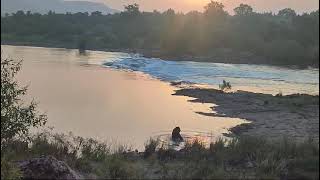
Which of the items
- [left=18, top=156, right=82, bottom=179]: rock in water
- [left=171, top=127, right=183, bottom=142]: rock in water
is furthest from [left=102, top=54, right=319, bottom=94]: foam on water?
[left=18, top=156, right=82, bottom=179]: rock in water

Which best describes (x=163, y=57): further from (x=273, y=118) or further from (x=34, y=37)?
(x=273, y=118)

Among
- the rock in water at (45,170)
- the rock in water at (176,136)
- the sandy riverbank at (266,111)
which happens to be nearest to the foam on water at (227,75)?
the sandy riverbank at (266,111)

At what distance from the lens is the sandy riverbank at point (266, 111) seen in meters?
24.4

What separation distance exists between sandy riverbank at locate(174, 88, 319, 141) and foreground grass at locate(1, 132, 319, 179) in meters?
4.37

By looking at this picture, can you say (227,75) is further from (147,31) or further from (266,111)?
(147,31)

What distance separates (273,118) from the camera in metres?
29.2

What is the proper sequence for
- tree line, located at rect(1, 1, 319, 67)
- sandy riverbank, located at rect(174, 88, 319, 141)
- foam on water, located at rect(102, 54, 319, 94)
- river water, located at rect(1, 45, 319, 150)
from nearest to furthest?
river water, located at rect(1, 45, 319, 150) → sandy riverbank, located at rect(174, 88, 319, 141) → foam on water, located at rect(102, 54, 319, 94) → tree line, located at rect(1, 1, 319, 67)

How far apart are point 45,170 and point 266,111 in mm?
23672

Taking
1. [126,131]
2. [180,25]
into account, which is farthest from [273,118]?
[180,25]

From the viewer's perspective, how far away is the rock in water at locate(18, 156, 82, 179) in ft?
33.2

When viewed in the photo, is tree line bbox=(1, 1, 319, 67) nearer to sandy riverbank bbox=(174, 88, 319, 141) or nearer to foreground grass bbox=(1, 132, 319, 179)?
sandy riverbank bbox=(174, 88, 319, 141)

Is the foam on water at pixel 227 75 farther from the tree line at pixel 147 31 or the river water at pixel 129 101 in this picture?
the tree line at pixel 147 31

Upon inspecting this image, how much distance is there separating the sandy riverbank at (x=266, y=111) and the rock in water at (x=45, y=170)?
38.2ft

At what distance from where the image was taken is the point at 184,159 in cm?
1630
